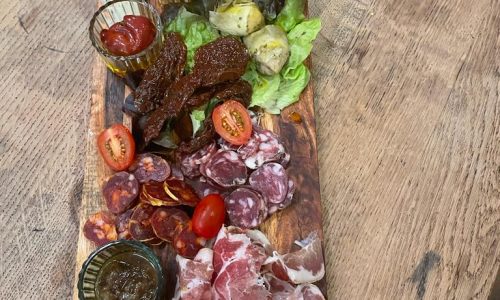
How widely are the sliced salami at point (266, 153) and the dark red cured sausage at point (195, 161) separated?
0.13 m

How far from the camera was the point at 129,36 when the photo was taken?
191 centimetres

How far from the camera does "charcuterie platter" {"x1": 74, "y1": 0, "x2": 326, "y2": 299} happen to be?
1599mm

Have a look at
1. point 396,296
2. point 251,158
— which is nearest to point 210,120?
point 251,158

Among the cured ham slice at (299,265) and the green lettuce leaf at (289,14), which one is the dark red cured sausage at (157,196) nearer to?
the cured ham slice at (299,265)

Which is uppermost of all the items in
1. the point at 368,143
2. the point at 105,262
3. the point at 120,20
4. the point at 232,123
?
the point at 120,20

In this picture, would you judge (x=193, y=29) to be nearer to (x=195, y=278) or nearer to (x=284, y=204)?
(x=284, y=204)

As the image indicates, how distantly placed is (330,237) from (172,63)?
0.77 m

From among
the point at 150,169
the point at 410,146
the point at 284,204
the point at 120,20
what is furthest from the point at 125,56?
the point at 410,146

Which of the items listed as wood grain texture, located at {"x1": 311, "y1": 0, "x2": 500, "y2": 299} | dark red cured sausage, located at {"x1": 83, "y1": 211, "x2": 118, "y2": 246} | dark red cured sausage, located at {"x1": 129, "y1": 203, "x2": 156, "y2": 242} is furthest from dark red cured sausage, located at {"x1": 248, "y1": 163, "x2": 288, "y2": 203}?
dark red cured sausage, located at {"x1": 83, "y1": 211, "x2": 118, "y2": 246}

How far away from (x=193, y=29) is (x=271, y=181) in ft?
2.09

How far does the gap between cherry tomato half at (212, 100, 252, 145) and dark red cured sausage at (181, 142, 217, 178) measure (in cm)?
7

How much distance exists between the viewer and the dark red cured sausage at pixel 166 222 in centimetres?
165

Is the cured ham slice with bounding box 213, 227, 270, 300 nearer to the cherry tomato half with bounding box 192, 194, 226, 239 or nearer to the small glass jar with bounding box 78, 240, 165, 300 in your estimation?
the cherry tomato half with bounding box 192, 194, 226, 239

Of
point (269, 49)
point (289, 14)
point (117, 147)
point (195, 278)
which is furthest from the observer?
point (289, 14)
